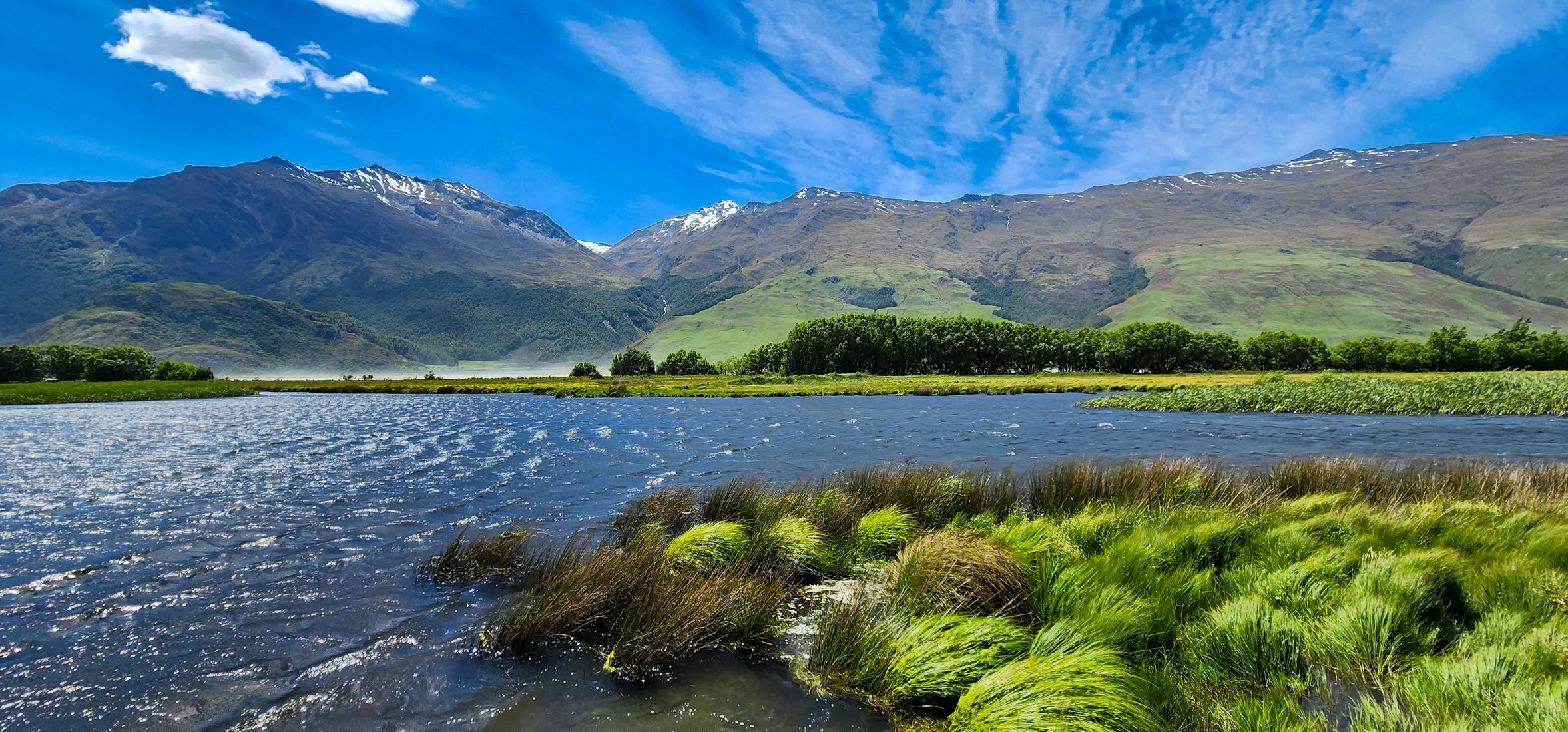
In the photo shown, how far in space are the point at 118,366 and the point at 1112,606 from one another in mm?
202228

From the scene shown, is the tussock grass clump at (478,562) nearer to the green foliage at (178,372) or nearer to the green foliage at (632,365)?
the green foliage at (632,365)

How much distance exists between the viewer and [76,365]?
140250mm

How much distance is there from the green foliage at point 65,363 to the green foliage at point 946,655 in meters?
202

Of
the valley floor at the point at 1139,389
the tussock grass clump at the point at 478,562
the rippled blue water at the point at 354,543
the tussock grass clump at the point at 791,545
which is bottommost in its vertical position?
the rippled blue water at the point at 354,543

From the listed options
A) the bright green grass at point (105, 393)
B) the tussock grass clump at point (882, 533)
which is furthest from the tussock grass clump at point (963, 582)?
the bright green grass at point (105, 393)

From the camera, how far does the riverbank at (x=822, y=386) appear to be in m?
88.6

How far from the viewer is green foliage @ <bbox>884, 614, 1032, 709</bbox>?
6508 mm

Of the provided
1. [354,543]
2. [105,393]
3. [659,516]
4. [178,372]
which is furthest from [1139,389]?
[178,372]

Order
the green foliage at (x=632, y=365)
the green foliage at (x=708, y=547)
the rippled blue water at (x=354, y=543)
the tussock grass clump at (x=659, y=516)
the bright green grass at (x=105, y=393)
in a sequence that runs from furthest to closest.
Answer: the green foliage at (x=632, y=365)
the bright green grass at (x=105, y=393)
the tussock grass clump at (x=659, y=516)
the green foliage at (x=708, y=547)
the rippled blue water at (x=354, y=543)

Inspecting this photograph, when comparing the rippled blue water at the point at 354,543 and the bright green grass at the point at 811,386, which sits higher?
the bright green grass at the point at 811,386

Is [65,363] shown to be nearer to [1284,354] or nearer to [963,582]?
[963,582]

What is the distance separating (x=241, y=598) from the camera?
413 inches

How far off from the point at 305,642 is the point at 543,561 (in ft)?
10.8

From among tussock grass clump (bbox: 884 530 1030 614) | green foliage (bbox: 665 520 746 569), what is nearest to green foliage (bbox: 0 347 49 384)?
green foliage (bbox: 665 520 746 569)
